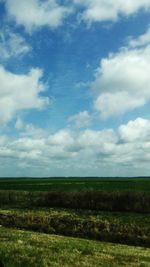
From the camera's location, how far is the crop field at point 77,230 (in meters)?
21.8

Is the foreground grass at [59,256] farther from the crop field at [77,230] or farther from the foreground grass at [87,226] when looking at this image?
the foreground grass at [87,226]

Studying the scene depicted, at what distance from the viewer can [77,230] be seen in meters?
46.7

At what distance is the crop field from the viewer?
71.6 ft

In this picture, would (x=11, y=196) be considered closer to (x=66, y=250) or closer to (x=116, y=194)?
(x=116, y=194)

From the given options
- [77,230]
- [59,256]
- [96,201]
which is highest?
[96,201]

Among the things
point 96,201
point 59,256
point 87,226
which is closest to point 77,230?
point 87,226

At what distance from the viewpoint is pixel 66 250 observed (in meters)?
24.3

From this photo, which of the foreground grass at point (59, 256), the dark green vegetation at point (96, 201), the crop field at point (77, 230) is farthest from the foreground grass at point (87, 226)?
the foreground grass at point (59, 256)

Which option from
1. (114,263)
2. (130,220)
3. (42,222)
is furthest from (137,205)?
(114,263)

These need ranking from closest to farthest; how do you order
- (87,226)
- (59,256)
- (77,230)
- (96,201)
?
1. (59,256)
2. (77,230)
3. (87,226)
4. (96,201)

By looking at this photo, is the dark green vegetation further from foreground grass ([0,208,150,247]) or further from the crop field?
foreground grass ([0,208,150,247])

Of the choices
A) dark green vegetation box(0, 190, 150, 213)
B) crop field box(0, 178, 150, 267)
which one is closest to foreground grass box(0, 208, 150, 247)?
crop field box(0, 178, 150, 267)

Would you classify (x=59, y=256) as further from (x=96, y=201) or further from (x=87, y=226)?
(x=96, y=201)

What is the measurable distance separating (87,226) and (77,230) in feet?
4.25
